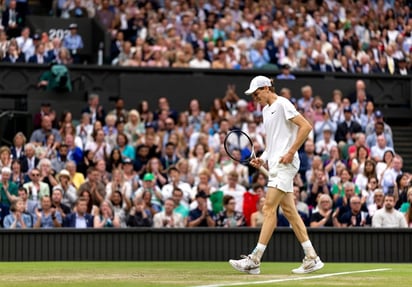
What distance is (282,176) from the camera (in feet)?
42.8

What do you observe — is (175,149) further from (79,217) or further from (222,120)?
(79,217)

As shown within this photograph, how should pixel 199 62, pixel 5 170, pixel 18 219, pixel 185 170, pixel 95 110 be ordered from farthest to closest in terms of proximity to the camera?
pixel 199 62, pixel 95 110, pixel 185 170, pixel 5 170, pixel 18 219

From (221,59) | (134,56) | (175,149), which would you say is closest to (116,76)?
(134,56)

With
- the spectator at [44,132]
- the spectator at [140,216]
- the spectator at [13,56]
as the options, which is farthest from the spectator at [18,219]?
the spectator at [13,56]

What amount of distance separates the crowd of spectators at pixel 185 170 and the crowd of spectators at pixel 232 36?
1641mm

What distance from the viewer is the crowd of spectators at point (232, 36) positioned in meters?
28.5

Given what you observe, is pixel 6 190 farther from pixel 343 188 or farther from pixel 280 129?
pixel 280 129

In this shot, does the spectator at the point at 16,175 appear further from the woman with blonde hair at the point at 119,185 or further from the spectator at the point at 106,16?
the spectator at the point at 106,16

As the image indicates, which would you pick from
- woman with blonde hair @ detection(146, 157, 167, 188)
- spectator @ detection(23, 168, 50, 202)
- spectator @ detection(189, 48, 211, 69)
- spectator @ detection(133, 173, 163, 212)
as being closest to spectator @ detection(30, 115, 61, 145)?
woman with blonde hair @ detection(146, 157, 167, 188)

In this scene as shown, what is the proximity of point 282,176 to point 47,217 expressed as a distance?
771cm

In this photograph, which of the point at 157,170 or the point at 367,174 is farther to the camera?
the point at 157,170

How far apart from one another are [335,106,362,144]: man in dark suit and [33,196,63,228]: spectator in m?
7.50

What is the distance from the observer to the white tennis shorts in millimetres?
13016

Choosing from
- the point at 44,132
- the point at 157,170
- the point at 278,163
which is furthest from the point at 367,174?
the point at 278,163
